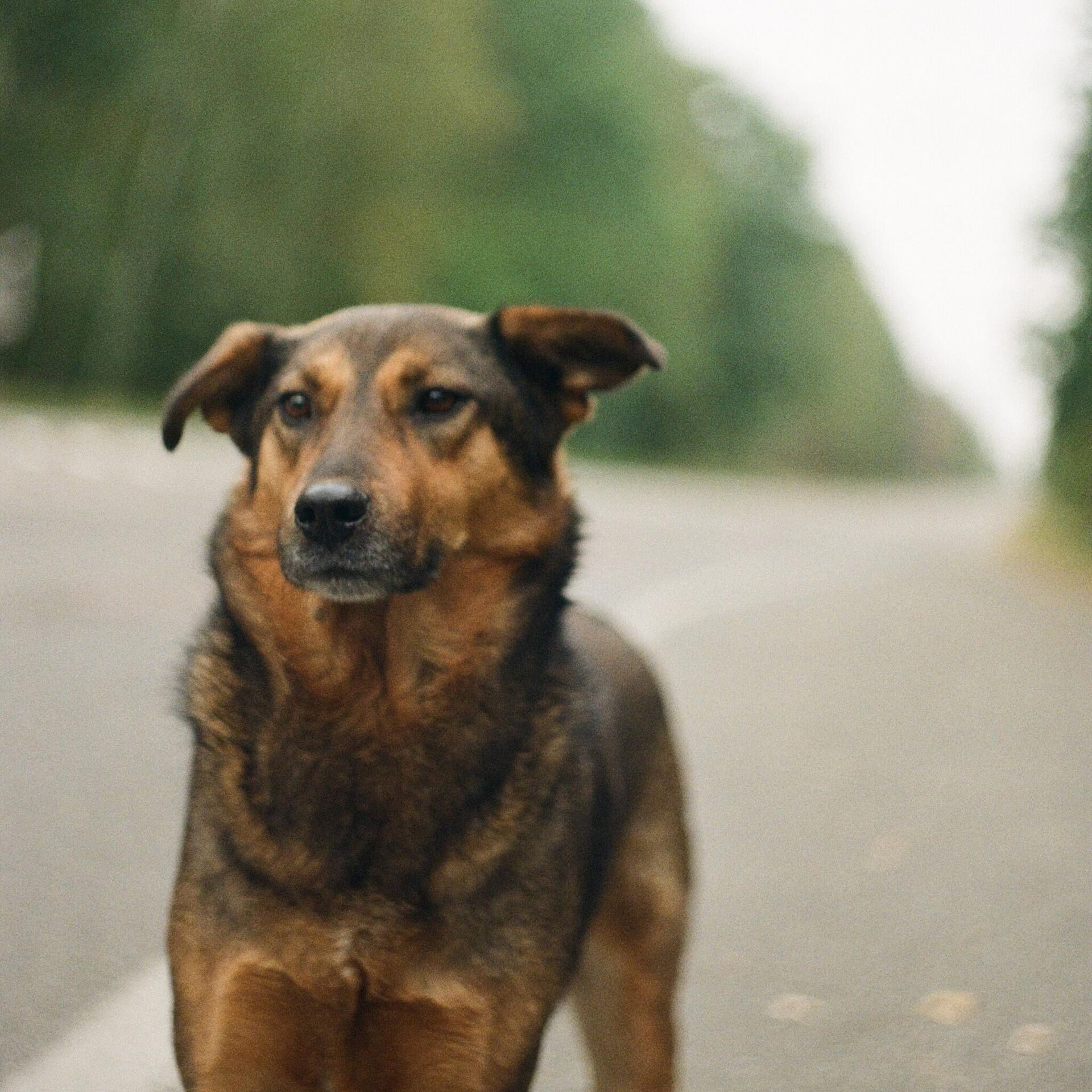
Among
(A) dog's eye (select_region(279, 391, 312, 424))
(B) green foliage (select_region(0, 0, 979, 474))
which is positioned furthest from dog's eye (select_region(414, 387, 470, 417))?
(B) green foliage (select_region(0, 0, 979, 474))

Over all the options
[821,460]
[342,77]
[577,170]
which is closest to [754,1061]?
[342,77]

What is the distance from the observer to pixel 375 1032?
2854mm

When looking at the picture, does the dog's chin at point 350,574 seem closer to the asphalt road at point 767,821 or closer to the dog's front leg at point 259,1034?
the dog's front leg at point 259,1034

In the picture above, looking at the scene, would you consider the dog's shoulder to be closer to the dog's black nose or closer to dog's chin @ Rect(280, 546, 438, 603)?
dog's chin @ Rect(280, 546, 438, 603)

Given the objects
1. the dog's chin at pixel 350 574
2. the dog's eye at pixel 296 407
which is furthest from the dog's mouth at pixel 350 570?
the dog's eye at pixel 296 407

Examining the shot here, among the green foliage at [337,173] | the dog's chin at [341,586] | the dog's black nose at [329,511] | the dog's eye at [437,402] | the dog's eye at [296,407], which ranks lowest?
the green foliage at [337,173]

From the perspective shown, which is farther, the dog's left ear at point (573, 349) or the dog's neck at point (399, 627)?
the dog's left ear at point (573, 349)

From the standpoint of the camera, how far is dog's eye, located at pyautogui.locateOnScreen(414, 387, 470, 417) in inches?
133

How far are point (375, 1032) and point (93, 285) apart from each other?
32695mm

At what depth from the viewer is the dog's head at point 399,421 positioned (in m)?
3.11

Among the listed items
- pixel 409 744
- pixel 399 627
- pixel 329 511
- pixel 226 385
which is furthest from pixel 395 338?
pixel 409 744

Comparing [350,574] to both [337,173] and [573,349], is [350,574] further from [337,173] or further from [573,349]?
[337,173]

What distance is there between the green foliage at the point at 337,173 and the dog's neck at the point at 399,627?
29548 mm

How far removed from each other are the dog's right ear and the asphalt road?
1.47 meters
